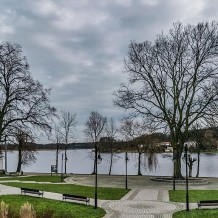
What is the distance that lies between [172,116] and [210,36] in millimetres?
9170

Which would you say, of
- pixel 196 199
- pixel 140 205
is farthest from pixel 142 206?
pixel 196 199

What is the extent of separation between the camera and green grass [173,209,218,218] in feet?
63.3

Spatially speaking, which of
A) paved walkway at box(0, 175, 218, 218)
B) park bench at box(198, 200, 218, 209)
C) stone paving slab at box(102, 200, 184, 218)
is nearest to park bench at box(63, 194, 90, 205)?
paved walkway at box(0, 175, 218, 218)

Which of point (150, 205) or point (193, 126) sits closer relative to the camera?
point (150, 205)

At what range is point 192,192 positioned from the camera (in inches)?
1180

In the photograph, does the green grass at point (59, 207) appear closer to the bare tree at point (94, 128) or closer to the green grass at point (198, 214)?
the green grass at point (198, 214)

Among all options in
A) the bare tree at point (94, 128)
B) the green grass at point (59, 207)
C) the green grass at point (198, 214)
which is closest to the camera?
the green grass at point (198, 214)

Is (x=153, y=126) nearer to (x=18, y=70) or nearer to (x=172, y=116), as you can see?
(x=172, y=116)

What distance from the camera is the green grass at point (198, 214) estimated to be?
19281 millimetres

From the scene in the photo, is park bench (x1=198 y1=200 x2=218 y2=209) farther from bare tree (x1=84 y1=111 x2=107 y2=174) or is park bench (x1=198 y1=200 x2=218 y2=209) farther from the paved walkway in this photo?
bare tree (x1=84 y1=111 x2=107 y2=174)

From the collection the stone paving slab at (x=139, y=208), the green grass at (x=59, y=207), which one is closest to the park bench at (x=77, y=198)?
the green grass at (x=59, y=207)

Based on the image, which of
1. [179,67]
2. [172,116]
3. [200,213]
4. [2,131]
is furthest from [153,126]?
[200,213]

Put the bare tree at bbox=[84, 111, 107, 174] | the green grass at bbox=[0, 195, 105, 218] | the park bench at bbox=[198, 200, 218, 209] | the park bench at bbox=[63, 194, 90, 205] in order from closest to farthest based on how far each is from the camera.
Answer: the green grass at bbox=[0, 195, 105, 218], the park bench at bbox=[198, 200, 218, 209], the park bench at bbox=[63, 194, 90, 205], the bare tree at bbox=[84, 111, 107, 174]

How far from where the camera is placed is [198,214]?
1980cm
